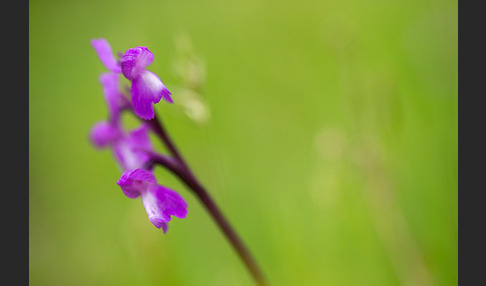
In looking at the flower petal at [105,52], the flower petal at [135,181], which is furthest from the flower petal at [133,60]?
the flower petal at [135,181]

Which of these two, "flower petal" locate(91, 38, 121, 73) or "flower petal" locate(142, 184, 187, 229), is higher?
"flower petal" locate(91, 38, 121, 73)

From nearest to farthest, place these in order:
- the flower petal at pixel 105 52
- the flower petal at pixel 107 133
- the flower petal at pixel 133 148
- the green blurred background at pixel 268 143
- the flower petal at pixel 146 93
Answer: the flower petal at pixel 146 93 < the flower petal at pixel 105 52 < the flower petal at pixel 133 148 < the flower petal at pixel 107 133 < the green blurred background at pixel 268 143

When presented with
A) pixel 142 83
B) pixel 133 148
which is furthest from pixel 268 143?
pixel 142 83

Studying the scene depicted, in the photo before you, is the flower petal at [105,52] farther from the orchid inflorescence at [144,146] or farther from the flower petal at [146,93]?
the flower petal at [146,93]

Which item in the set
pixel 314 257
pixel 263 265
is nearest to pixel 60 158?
pixel 263 265

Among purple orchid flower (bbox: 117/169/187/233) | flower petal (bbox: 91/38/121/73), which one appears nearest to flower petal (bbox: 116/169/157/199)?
purple orchid flower (bbox: 117/169/187/233)

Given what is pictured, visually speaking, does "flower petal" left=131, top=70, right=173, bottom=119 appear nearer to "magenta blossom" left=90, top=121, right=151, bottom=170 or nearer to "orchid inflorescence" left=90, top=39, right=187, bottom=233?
"orchid inflorescence" left=90, top=39, right=187, bottom=233

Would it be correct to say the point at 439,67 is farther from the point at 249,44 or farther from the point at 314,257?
the point at 249,44

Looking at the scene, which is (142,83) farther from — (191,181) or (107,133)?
(107,133)
